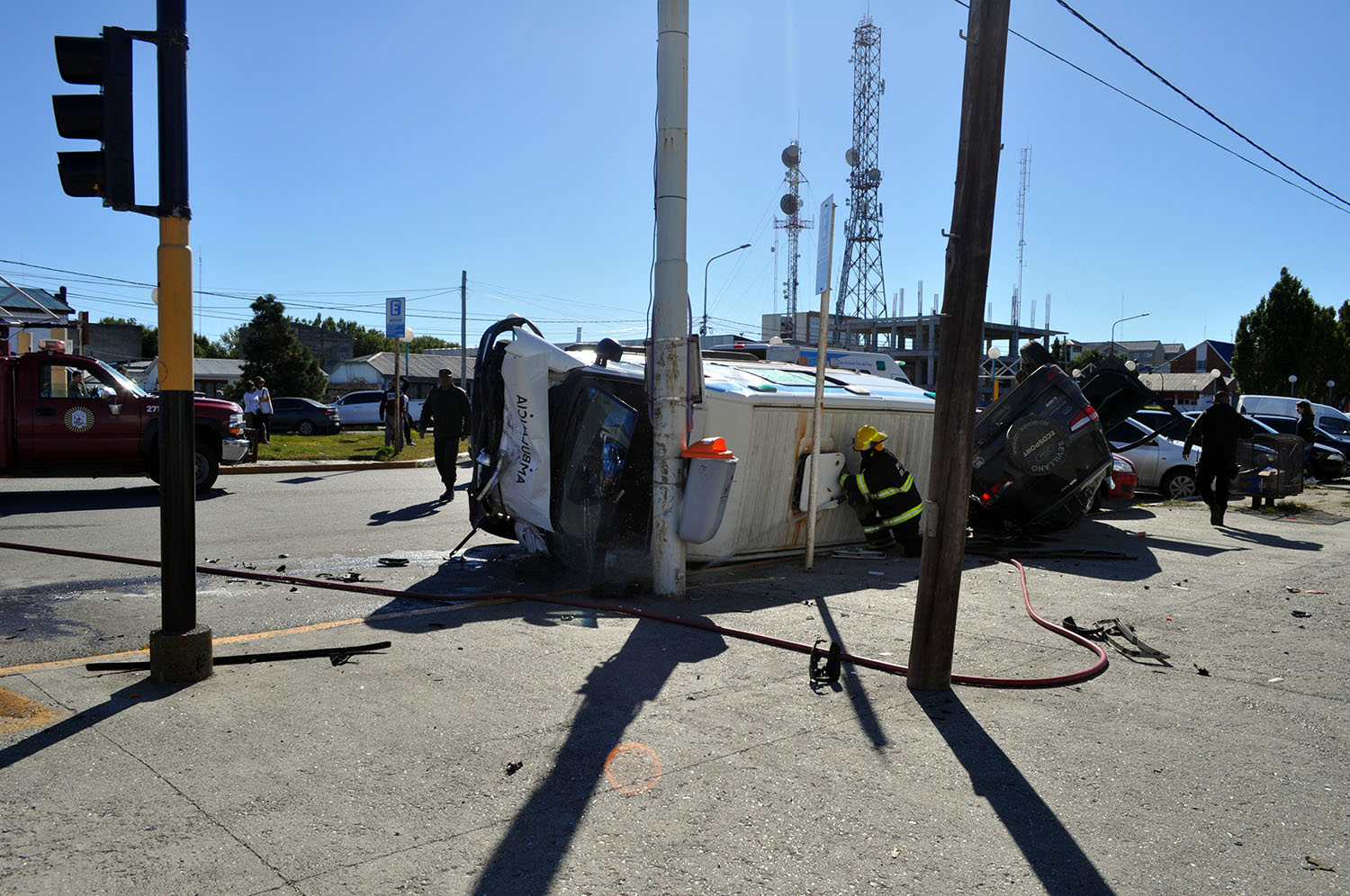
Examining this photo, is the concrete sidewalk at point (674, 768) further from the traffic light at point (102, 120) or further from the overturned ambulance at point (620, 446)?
the traffic light at point (102, 120)

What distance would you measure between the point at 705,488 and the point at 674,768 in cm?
311

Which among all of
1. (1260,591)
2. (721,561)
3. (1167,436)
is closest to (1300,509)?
(1167,436)

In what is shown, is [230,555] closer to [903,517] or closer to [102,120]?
[102,120]

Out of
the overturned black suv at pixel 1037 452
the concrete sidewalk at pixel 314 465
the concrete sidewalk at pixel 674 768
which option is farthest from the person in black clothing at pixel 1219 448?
the concrete sidewalk at pixel 314 465

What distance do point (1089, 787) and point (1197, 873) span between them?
0.71m

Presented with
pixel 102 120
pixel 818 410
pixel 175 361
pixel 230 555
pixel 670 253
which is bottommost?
pixel 230 555

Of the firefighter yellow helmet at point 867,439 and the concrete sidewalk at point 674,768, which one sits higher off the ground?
the firefighter yellow helmet at point 867,439

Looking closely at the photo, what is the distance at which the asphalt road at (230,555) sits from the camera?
248 inches

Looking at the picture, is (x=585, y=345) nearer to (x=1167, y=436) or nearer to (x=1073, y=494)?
(x=1073, y=494)

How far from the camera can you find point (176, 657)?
480cm

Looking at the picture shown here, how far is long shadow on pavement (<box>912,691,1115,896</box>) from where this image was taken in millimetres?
3098

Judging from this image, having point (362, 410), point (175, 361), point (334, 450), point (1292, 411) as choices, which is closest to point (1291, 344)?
point (1292, 411)

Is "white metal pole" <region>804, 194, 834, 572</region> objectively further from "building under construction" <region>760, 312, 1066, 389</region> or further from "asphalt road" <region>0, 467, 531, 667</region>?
"building under construction" <region>760, 312, 1066, 389</region>

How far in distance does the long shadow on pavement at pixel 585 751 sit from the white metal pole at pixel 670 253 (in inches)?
54.4
